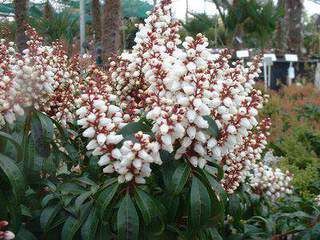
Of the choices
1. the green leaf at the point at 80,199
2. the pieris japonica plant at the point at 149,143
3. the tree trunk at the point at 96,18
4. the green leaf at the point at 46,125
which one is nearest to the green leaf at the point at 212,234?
the pieris japonica plant at the point at 149,143

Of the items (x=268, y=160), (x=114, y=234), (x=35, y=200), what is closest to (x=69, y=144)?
(x=35, y=200)

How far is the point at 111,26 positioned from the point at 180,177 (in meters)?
8.30

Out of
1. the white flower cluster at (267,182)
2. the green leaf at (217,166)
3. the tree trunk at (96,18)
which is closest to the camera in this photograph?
the green leaf at (217,166)

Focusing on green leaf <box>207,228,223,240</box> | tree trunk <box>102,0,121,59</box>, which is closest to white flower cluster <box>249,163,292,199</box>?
green leaf <box>207,228,223,240</box>

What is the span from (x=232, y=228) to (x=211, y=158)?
39.9 inches

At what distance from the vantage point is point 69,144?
295 centimetres

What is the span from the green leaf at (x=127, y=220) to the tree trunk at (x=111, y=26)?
7.95 metres

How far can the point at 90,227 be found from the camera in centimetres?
232

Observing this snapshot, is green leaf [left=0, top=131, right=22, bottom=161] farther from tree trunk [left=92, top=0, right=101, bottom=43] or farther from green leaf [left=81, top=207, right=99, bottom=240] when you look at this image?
tree trunk [left=92, top=0, right=101, bottom=43]

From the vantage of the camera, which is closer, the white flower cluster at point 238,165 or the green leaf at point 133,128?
the green leaf at point 133,128

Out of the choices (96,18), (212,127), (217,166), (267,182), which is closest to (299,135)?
(267,182)

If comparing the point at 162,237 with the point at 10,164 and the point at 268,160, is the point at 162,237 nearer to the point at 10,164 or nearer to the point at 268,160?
the point at 10,164

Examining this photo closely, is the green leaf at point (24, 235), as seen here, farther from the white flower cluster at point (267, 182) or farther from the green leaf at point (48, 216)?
the white flower cluster at point (267, 182)

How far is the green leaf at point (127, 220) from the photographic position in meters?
2.12
